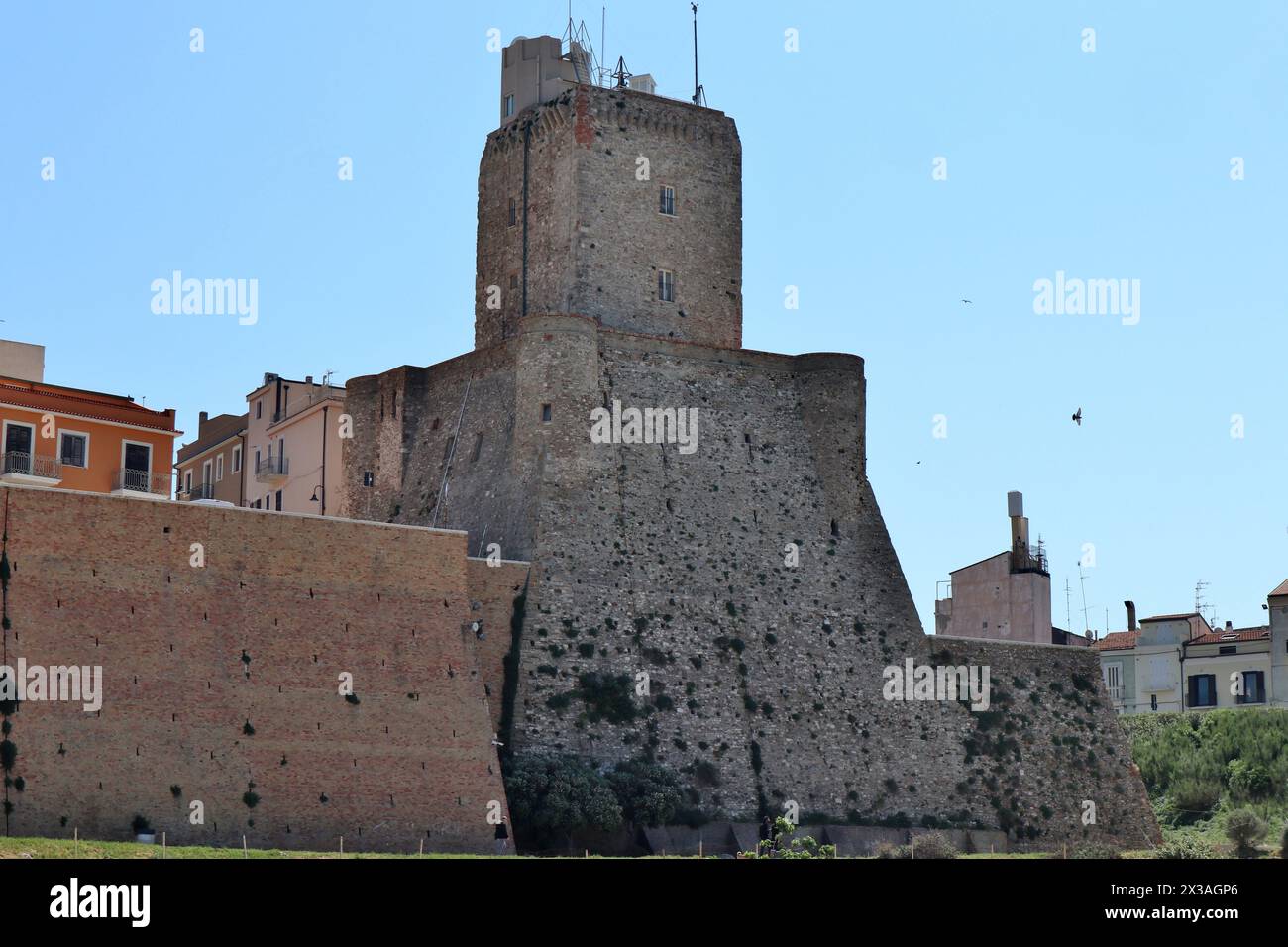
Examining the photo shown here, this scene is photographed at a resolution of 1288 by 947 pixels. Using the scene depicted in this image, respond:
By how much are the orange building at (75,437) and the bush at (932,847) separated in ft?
71.3

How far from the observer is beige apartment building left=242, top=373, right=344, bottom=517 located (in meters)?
68.8

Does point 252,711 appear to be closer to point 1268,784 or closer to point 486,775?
point 486,775

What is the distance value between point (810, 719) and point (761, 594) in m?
3.83

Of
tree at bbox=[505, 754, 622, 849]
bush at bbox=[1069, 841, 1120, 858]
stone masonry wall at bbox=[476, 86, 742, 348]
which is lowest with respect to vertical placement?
bush at bbox=[1069, 841, 1120, 858]

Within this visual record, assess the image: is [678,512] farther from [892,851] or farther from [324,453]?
[324,453]

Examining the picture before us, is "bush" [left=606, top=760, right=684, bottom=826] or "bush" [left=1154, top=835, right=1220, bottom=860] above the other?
"bush" [left=606, top=760, right=684, bottom=826]

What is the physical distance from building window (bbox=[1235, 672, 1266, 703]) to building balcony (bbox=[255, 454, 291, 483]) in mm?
35475

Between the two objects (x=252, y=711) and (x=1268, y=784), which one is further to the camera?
(x=1268, y=784)

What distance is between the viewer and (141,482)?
195ft

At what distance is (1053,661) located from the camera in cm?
6581

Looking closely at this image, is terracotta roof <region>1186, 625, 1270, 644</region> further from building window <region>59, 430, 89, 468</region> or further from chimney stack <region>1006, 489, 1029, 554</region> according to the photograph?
building window <region>59, 430, 89, 468</region>

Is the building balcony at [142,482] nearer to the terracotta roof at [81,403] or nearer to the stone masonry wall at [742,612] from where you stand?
the terracotta roof at [81,403]

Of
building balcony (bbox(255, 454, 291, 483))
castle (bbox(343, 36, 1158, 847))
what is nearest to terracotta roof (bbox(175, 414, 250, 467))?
building balcony (bbox(255, 454, 291, 483))
